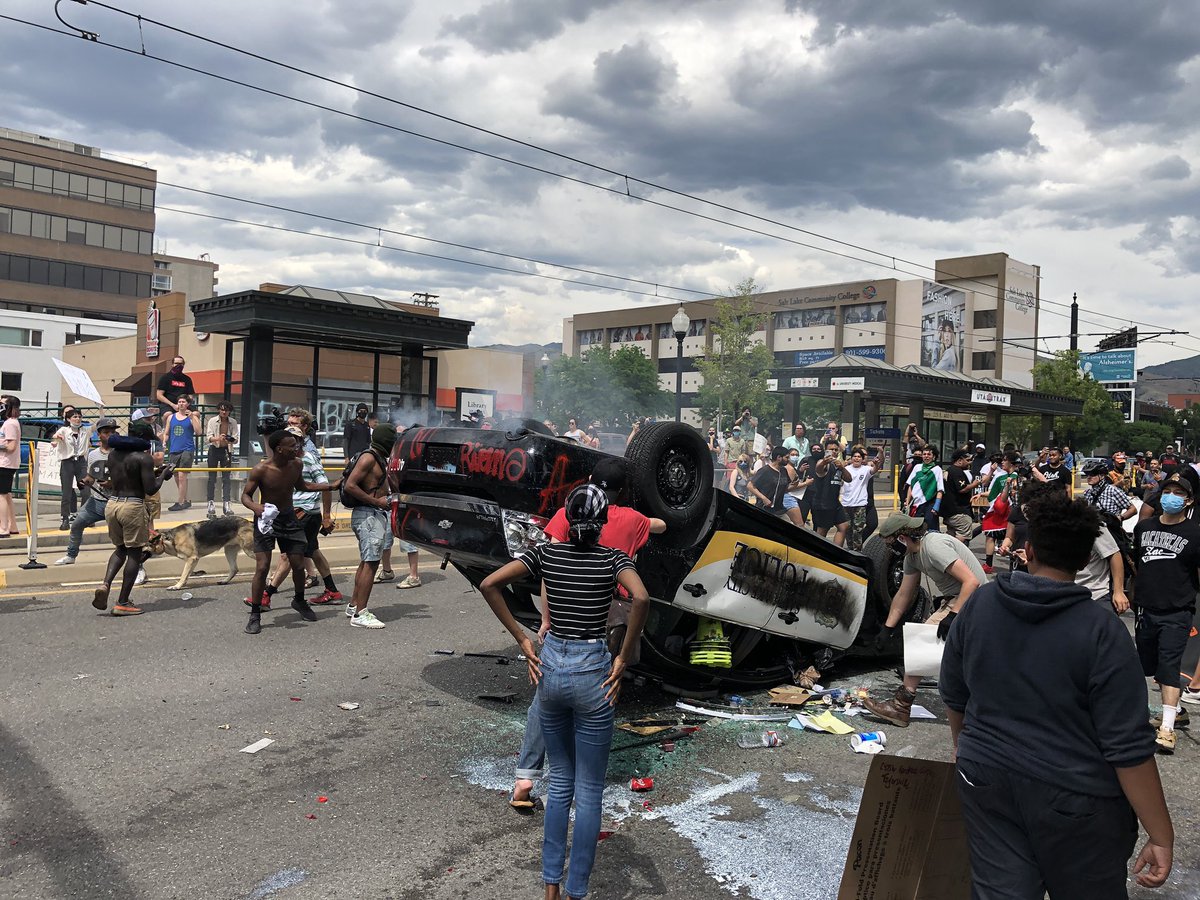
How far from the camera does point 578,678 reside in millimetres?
3070

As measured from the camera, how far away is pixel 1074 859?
7.07 feet

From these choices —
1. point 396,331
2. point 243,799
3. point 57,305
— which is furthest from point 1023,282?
point 243,799

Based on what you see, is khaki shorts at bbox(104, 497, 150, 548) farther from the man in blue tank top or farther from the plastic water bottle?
the man in blue tank top

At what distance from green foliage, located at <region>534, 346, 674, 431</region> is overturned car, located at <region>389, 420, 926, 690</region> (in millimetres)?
54935

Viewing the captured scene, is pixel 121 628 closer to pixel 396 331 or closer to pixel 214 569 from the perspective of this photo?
pixel 214 569

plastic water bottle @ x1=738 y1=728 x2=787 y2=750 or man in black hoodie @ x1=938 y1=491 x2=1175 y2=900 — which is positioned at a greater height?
man in black hoodie @ x1=938 y1=491 x2=1175 y2=900

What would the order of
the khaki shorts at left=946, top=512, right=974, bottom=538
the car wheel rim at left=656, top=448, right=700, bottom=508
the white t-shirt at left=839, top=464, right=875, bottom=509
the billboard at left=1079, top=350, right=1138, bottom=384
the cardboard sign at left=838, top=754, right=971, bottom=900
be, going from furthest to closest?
the billboard at left=1079, top=350, right=1138, bottom=384 < the white t-shirt at left=839, top=464, right=875, bottom=509 < the khaki shorts at left=946, top=512, right=974, bottom=538 < the car wheel rim at left=656, top=448, right=700, bottom=508 < the cardboard sign at left=838, top=754, right=971, bottom=900

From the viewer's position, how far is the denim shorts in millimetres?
7441

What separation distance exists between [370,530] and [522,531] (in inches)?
133

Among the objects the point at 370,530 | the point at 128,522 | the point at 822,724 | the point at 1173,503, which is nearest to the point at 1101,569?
the point at 1173,503

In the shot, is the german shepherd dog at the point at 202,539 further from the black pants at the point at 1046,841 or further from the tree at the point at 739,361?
the tree at the point at 739,361

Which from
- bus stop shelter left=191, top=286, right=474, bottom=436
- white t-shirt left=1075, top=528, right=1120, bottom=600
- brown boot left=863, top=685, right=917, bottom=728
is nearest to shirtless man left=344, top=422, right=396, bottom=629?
brown boot left=863, top=685, right=917, bottom=728

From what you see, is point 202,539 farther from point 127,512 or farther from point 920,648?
point 920,648

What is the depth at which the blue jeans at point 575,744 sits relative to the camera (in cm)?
306
